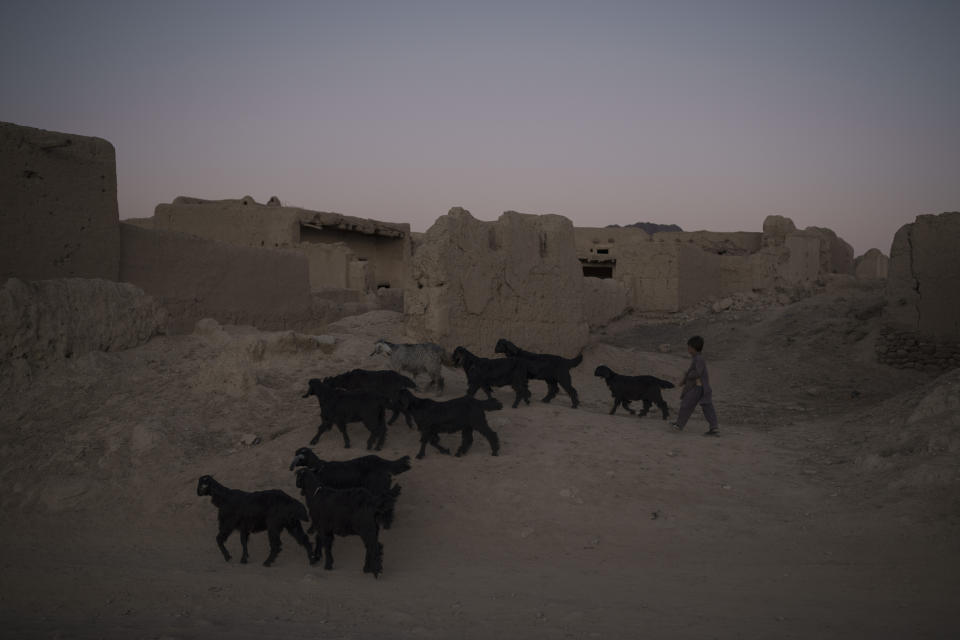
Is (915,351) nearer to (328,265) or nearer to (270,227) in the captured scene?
(328,265)

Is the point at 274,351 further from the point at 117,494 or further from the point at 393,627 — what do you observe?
the point at 393,627

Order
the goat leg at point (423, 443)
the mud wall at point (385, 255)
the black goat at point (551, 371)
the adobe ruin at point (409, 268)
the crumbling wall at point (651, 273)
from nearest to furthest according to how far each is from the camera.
→ the goat leg at point (423, 443)
the black goat at point (551, 371)
the adobe ruin at point (409, 268)
the crumbling wall at point (651, 273)
the mud wall at point (385, 255)

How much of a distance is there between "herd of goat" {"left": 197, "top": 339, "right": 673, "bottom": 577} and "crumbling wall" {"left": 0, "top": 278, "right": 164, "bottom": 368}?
255 cm

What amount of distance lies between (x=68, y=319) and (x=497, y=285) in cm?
642

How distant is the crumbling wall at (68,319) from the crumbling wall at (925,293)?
43.6 ft

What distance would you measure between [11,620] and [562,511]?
12.5 feet

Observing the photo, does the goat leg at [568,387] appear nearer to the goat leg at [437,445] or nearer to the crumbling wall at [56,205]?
the goat leg at [437,445]

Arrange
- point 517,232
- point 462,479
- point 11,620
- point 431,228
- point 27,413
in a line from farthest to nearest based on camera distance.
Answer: point 517,232 < point 431,228 < point 27,413 < point 462,479 < point 11,620

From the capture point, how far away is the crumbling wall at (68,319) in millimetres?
7082

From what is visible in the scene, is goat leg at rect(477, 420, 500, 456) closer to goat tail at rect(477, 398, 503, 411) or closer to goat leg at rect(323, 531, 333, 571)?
goat tail at rect(477, 398, 503, 411)

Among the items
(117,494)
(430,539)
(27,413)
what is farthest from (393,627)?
(27,413)

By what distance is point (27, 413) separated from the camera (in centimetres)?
673

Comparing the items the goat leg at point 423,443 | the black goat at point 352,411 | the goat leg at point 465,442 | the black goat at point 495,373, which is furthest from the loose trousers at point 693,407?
the black goat at point 352,411

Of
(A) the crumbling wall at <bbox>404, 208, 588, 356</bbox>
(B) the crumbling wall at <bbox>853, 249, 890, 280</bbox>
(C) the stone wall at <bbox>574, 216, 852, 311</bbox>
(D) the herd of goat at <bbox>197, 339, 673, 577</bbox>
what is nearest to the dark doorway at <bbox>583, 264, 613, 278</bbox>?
(C) the stone wall at <bbox>574, 216, 852, 311</bbox>
